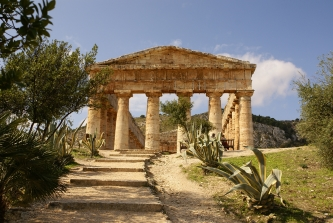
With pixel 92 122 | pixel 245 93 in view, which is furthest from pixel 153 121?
pixel 245 93

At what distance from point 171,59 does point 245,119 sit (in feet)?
24.3

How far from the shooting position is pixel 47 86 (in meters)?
10.1

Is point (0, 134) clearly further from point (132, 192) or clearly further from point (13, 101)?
point (13, 101)

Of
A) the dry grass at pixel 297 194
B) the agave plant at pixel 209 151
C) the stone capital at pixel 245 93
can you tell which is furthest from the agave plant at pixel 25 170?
the stone capital at pixel 245 93

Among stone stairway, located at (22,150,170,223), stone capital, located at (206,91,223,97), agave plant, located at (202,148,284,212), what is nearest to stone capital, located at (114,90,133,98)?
stone capital, located at (206,91,223,97)

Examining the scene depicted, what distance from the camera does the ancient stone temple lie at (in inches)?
969

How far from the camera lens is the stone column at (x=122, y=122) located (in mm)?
24609

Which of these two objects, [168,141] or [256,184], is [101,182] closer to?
[256,184]

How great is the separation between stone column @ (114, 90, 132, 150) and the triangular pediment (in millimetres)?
2344

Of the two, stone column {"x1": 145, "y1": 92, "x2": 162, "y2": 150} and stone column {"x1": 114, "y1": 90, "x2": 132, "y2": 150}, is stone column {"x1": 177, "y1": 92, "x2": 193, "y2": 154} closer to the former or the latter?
stone column {"x1": 145, "y1": 92, "x2": 162, "y2": 150}

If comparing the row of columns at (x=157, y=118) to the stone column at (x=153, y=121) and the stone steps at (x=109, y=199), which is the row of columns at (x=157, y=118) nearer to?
the stone column at (x=153, y=121)

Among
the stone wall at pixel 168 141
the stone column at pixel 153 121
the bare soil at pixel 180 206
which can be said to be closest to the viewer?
Result: the bare soil at pixel 180 206

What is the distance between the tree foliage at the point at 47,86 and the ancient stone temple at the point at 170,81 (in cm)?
1316

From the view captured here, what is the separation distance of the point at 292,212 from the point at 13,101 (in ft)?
28.2
